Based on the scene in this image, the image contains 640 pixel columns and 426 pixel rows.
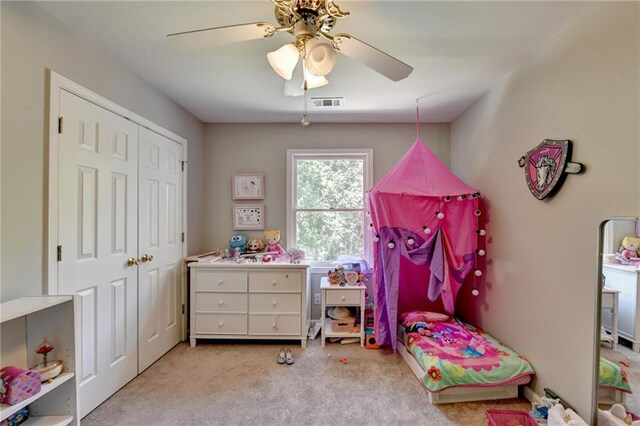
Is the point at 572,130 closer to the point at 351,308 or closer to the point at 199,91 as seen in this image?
the point at 351,308

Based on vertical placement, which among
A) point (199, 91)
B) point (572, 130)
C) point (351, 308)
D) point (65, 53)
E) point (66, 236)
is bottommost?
point (351, 308)

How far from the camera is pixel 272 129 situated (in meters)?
3.25

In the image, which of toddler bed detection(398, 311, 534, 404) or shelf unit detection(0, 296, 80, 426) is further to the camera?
toddler bed detection(398, 311, 534, 404)

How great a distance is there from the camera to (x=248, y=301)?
2676 millimetres

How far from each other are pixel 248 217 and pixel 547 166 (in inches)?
109

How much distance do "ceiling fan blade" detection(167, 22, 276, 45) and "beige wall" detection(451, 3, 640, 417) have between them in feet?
5.40

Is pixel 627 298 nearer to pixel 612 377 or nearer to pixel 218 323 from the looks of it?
pixel 612 377

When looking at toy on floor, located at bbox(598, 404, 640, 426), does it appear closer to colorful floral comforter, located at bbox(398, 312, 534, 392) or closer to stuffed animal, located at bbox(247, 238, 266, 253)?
colorful floral comforter, located at bbox(398, 312, 534, 392)

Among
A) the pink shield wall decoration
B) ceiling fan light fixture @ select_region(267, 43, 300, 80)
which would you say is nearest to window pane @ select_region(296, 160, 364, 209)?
the pink shield wall decoration

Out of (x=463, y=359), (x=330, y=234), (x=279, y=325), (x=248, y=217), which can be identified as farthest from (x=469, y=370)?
(x=248, y=217)

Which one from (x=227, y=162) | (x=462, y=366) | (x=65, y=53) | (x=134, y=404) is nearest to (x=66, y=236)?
(x=65, y=53)

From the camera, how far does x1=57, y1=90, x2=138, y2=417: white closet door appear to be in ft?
5.30

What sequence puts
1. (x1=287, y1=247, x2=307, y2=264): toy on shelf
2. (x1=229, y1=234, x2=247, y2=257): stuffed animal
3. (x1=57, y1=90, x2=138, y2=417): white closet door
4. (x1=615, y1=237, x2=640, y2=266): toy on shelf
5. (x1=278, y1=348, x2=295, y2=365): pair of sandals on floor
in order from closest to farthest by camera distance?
1. (x1=615, y1=237, x2=640, y2=266): toy on shelf
2. (x1=57, y1=90, x2=138, y2=417): white closet door
3. (x1=278, y1=348, x2=295, y2=365): pair of sandals on floor
4. (x1=287, y1=247, x2=307, y2=264): toy on shelf
5. (x1=229, y1=234, x2=247, y2=257): stuffed animal

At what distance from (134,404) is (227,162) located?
94.3 inches
